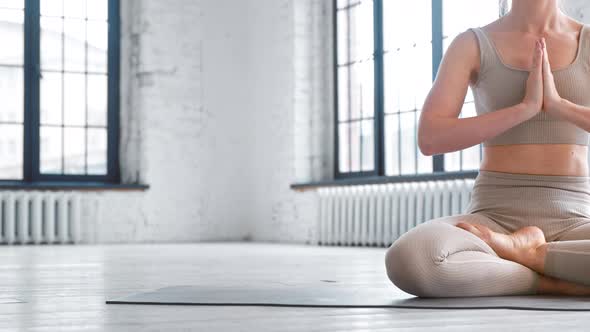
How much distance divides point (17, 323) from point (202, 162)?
27.7 feet

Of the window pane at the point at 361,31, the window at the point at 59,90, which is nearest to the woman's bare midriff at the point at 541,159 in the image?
the window pane at the point at 361,31

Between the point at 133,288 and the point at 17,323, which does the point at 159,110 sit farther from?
the point at 17,323

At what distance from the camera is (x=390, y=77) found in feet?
28.6

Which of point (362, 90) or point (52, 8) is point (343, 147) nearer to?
point (362, 90)

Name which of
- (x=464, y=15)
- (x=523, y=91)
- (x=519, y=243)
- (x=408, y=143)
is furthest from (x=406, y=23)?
(x=519, y=243)

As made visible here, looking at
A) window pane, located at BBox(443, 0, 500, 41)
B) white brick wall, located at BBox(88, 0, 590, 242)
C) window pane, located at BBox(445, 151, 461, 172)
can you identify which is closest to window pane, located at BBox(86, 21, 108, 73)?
white brick wall, located at BBox(88, 0, 590, 242)

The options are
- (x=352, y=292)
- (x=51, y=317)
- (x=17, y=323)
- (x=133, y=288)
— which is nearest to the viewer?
(x=17, y=323)

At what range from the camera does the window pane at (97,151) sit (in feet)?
33.3

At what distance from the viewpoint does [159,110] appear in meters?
10.3

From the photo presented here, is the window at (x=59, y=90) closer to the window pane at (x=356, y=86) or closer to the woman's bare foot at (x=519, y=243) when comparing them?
the window pane at (x=356, y=86)

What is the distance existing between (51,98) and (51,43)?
0.62 m

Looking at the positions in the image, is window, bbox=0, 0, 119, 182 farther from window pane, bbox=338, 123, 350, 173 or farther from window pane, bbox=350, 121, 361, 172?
window pane, bbox=350, 121, 361, 172

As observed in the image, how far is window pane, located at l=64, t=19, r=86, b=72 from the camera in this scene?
10.1 m

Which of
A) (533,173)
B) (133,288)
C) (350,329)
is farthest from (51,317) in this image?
(533,173)
